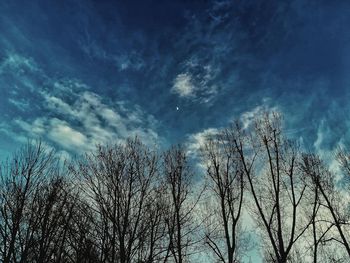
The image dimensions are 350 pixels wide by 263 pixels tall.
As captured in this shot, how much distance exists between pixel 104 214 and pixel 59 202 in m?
2.61

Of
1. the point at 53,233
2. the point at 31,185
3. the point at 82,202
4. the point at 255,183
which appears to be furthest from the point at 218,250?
the point at 31,185

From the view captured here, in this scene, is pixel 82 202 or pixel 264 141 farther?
pixel 264 141

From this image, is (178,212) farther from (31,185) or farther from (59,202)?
(31,185)

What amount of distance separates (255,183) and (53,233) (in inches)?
444

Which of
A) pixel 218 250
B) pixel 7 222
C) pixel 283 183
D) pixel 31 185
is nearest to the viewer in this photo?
pixel 7 222

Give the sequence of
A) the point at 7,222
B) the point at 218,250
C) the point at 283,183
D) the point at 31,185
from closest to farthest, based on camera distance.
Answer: the point at 7,222, the point at 31,185, the point at 218,250, the point at 283,183

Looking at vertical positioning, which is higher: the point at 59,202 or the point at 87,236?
the point at 59,202

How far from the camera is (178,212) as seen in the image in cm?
1616

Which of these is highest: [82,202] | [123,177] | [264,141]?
[264,141]

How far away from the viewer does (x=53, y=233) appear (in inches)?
559

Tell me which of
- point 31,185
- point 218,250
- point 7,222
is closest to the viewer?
point 7,222

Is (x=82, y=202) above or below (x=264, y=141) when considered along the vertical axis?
below

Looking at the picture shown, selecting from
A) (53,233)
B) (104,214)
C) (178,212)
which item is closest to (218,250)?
(178,212)

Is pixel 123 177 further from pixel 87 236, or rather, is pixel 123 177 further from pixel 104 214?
pixel 87 236
